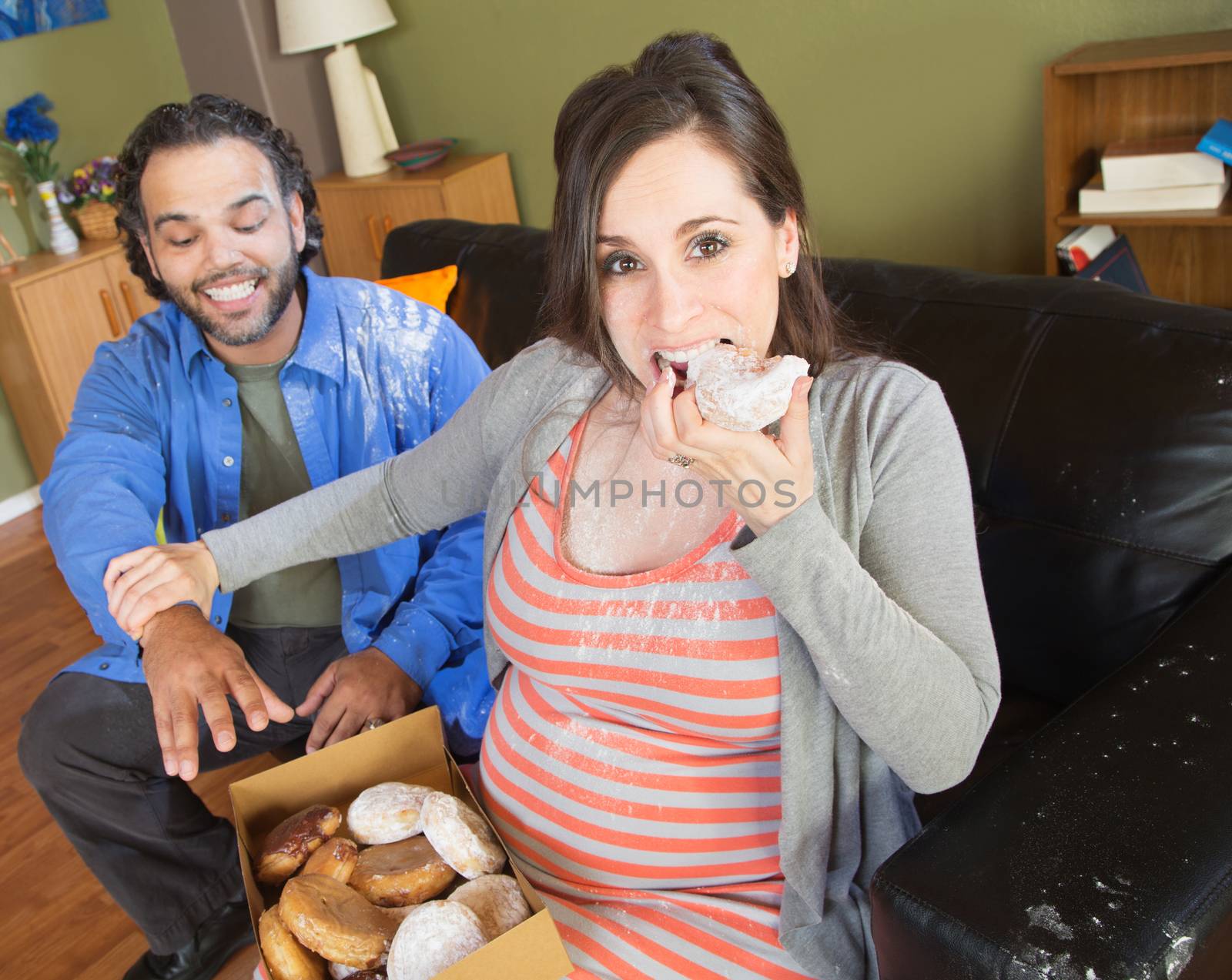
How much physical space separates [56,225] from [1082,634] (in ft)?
12.4

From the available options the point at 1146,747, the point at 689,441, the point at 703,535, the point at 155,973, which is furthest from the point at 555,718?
the point at 155,973

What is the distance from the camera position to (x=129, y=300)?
3.94m

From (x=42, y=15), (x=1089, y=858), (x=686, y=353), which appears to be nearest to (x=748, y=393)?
(x=686, y=353)

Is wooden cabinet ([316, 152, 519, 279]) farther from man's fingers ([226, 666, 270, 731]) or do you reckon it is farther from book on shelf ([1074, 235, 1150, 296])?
man's fingers ([226, 666, 270, 731])

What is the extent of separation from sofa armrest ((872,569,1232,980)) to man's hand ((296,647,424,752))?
0.75 m

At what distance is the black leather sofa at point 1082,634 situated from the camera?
793 millimetres

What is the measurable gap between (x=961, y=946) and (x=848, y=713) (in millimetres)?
197

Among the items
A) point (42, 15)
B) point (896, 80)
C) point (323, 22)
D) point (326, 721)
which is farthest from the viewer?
point (42, 15)

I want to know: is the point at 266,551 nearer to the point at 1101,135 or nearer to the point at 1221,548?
the point at 1221,548

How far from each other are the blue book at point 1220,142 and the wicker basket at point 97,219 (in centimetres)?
351

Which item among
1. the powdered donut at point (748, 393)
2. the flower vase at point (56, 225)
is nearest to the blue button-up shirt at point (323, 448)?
the powdered donut at point (748, 393)

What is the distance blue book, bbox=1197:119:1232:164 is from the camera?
7.75 feet

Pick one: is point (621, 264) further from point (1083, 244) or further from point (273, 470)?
point (1083, 244)

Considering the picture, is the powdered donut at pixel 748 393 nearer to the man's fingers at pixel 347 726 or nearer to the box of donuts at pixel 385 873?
the box of donuts at pixel 385 873
